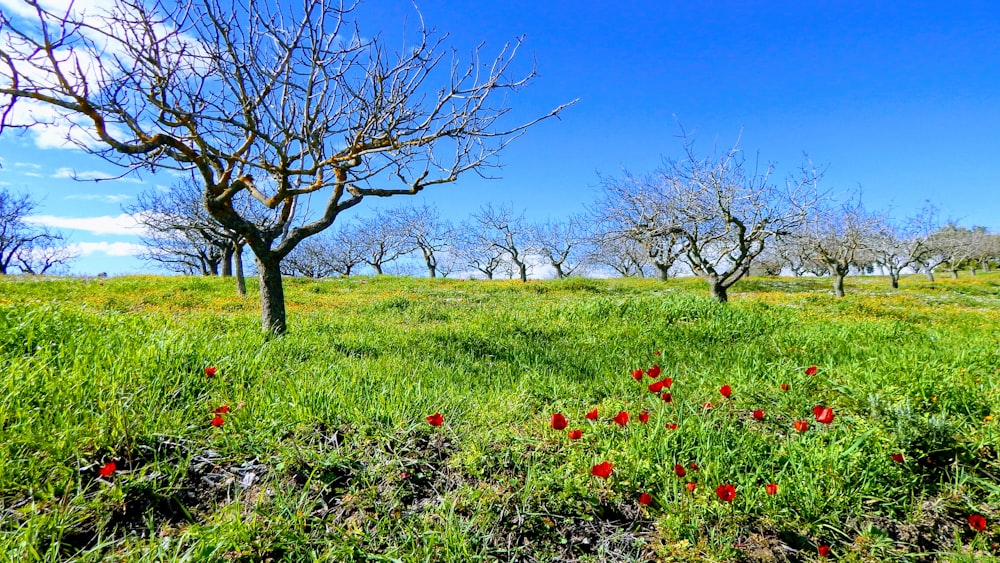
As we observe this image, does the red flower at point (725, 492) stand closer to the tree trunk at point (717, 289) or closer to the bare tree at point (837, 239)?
the tree trunk at point (717, 289)

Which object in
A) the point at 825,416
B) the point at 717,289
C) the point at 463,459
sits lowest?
the point at 463,459

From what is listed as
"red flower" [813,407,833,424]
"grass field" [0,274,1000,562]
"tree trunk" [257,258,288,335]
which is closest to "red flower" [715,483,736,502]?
"grass field" [0,274,1000,562]

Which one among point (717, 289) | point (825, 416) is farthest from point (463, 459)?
point (717, 289)

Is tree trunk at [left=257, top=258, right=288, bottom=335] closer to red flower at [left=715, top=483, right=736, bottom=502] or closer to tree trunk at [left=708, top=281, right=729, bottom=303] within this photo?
red flower at [left=715, top=483, right=736, bottom=502]

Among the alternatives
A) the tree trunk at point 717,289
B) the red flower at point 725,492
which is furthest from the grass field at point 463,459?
the tree trunk at point 717,289

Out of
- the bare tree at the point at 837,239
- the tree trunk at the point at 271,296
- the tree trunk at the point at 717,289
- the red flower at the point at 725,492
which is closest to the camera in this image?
the red flower at the point at 725,492

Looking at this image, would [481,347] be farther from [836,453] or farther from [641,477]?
[836,453]

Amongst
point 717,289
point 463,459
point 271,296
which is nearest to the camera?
point 463,459

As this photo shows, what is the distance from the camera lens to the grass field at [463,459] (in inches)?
89.4

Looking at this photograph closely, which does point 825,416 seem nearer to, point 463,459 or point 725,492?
point 725,492

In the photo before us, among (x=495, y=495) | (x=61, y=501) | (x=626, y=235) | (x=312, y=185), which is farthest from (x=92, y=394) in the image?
(x=626, y=235)

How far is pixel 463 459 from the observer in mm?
2885

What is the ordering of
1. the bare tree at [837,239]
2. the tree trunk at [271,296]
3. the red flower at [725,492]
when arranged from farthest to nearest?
the bare tree at [837,239]
the tree trunk at [271,296]
the red flower at [725,492]

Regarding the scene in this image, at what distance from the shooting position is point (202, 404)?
3.34 meters
